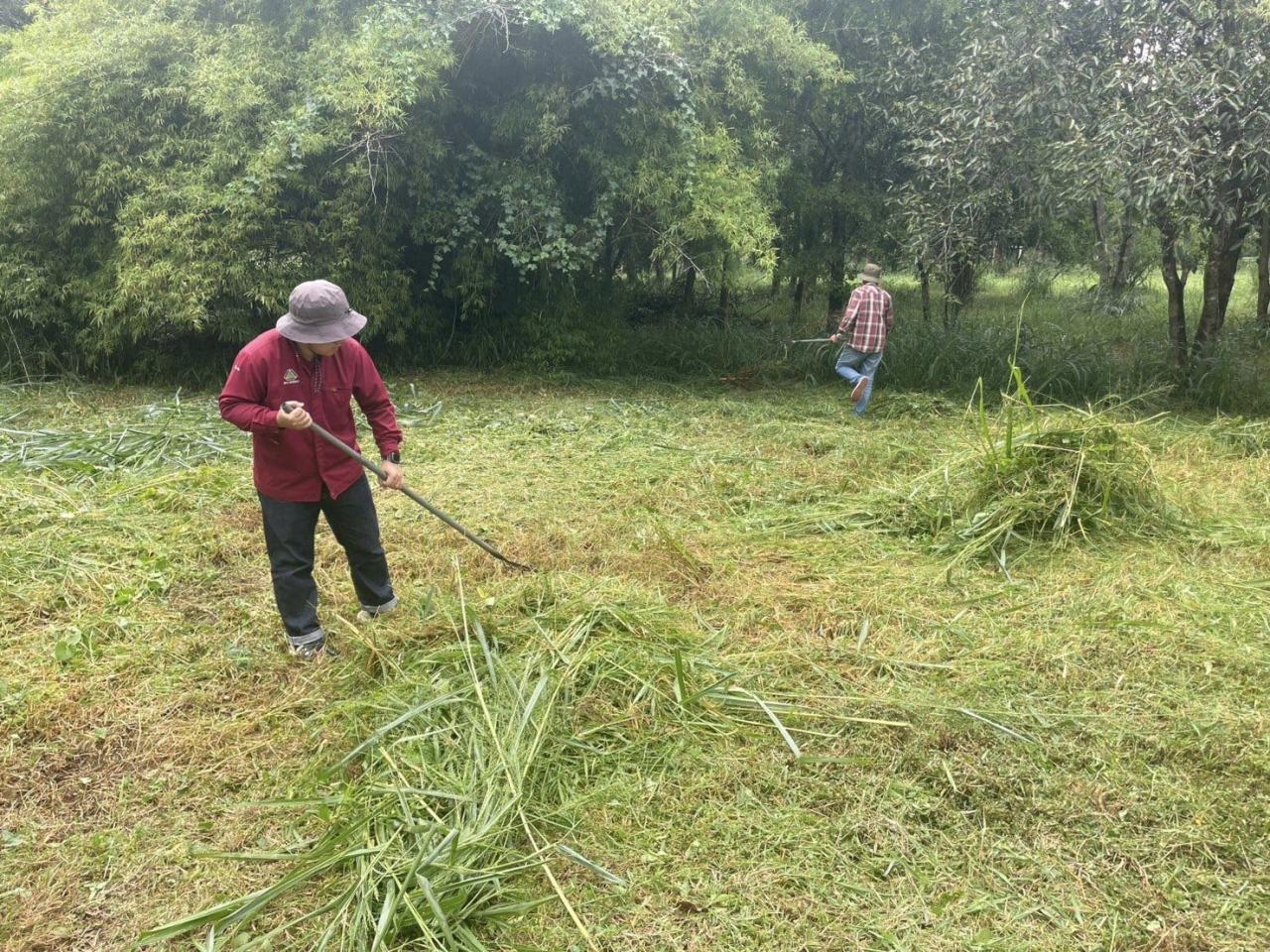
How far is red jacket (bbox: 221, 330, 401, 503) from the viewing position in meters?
2.87

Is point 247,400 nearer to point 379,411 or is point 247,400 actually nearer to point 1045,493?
point 379,411

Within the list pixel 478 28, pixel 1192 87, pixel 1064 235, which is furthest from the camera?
pixel 1064 235

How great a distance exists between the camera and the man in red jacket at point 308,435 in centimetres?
286

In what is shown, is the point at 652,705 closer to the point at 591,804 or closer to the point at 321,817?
the point at 591,804

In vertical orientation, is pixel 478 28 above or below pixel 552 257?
above

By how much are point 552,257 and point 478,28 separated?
186 cm

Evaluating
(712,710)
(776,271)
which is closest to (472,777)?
(712,710)

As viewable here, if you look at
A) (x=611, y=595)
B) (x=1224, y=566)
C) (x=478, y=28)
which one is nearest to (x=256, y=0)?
(x=478, y=28)

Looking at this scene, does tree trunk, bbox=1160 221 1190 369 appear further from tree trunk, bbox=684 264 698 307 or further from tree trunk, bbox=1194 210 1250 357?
tree trunk, bbox=684 264 698 307

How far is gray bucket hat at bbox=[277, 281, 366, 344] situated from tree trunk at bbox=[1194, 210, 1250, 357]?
6743mm

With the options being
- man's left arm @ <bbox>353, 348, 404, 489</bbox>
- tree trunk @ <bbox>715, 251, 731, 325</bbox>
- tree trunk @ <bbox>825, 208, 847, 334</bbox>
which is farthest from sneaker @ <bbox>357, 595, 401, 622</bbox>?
tree trunk @ <bbox>825, 208, 847, 334</bbox>

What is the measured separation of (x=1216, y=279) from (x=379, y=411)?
7.02 metres

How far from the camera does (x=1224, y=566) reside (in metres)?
3.82

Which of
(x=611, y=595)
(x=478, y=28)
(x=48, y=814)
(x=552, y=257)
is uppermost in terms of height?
(x=478, y=28)
